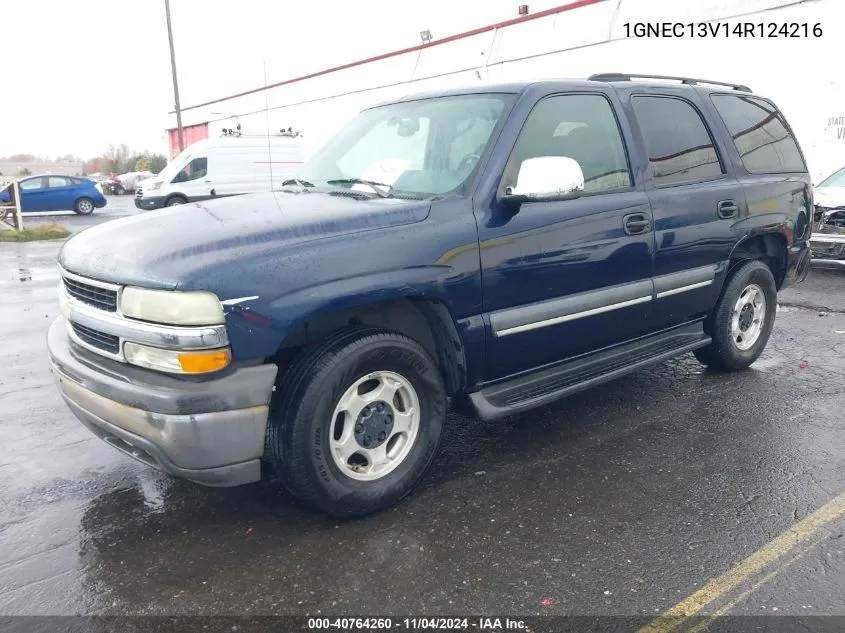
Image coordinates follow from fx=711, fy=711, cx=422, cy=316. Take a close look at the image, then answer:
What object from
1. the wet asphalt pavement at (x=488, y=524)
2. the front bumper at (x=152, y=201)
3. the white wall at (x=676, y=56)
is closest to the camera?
the wet asphalt pavement at (x=488, y=524)

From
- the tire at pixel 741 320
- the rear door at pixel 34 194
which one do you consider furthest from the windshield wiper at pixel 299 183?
the rear door at pixel 34 194

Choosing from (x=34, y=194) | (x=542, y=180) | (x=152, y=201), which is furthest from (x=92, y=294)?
(x=34, y=194)

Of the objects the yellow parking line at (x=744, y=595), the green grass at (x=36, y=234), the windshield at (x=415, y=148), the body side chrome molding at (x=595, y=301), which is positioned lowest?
the yellow parking line at (x=744, y=595)

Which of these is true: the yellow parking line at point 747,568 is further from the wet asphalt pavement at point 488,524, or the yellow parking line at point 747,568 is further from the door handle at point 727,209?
the door handle at point 727,209

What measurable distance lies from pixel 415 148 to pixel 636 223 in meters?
1.30

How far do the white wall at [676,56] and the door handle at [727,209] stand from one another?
323 centimetres

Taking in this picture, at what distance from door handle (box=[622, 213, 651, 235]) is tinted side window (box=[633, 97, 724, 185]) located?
303 mm

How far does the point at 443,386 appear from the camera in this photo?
131 inches

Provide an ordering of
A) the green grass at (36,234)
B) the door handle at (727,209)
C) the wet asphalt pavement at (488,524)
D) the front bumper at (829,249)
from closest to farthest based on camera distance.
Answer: the wet asphalt pavement at (488,524)
the door handle at (727,209)
the front bumper at (829,249)
the green grass at (36,234)

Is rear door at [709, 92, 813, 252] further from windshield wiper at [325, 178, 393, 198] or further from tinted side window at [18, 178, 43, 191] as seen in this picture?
tinted side window at [18, 178, 43, 191]

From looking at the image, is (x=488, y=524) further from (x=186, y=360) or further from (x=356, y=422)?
(x=186, y=360)

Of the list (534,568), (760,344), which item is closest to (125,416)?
(534,568)

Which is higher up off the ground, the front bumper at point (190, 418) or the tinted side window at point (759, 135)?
the tinted side window at point (759, 135)

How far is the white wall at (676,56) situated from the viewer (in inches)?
490
